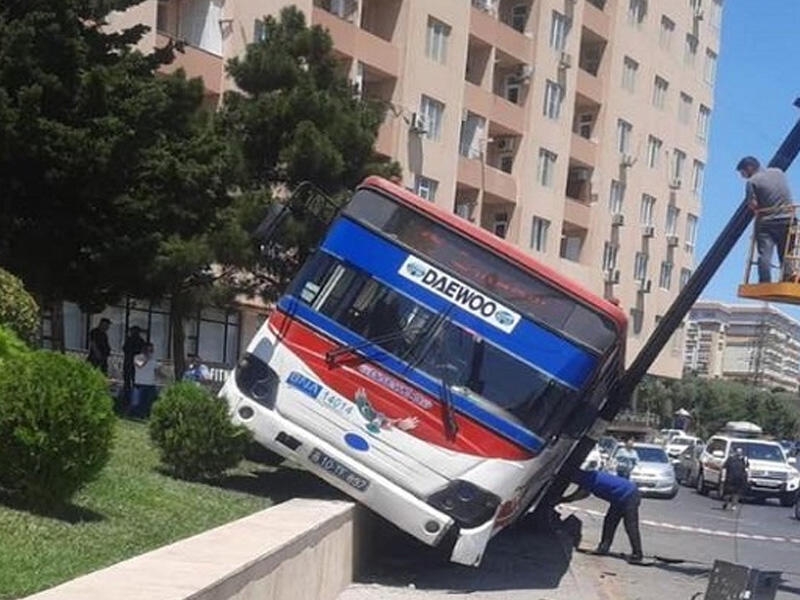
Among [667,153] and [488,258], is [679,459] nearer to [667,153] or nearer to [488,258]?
[667,153]

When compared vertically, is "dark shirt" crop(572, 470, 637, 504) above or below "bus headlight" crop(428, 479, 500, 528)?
below

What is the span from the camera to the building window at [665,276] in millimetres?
62000

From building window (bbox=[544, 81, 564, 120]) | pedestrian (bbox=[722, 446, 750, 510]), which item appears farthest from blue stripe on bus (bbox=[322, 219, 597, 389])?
building window (bbox=[544, 81, 564, 120])

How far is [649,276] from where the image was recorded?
198 feet

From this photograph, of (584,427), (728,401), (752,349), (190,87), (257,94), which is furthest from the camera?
(752,349)

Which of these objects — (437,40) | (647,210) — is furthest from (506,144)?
(647,210)

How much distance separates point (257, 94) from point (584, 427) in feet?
45.8

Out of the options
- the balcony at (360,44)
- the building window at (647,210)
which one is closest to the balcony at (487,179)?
the balcony at (360,44)

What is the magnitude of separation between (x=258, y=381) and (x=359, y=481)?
143cm

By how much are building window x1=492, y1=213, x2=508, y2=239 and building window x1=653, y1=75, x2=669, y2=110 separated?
14.3 meters

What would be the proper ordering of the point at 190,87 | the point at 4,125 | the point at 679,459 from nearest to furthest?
the point at 4,125
the point at 190,87
the point at 679,459

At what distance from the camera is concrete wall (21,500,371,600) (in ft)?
17.8

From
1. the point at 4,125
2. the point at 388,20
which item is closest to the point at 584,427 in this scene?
the point at 4,125

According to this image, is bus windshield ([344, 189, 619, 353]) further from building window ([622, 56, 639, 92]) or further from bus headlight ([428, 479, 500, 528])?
building window ([622, 56, 639, 92])
